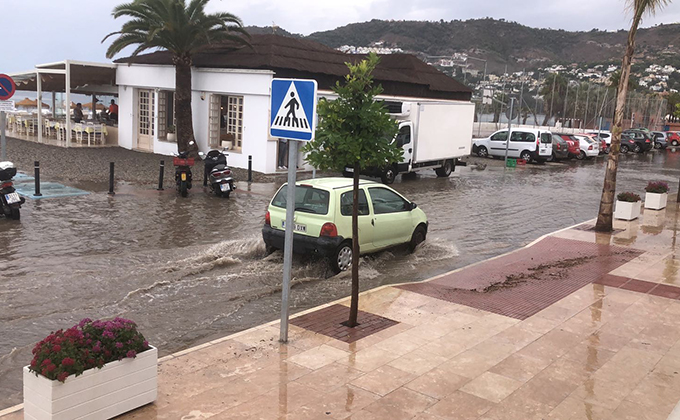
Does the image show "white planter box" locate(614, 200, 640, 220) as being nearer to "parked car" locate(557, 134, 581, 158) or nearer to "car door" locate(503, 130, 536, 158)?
"car door" locate(503, 130, 536, 158)

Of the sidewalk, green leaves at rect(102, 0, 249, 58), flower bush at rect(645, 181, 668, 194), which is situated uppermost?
green leaves at rect(102, 0, 249, 58)

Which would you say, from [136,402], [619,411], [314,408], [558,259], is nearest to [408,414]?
[314,408]

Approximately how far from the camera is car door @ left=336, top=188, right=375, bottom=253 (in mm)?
10938

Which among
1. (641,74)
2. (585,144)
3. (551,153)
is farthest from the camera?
(641,74)

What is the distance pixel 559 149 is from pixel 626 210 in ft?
67.4

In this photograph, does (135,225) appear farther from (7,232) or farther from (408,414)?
(408,414)

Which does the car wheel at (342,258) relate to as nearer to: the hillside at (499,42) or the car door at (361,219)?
the car door at (361,219)

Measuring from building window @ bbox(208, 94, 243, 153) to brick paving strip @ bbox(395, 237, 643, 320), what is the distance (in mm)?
14801

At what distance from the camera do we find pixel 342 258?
1100 centimetres

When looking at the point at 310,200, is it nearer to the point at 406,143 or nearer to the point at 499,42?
the point at 406,143

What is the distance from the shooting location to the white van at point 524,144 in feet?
115

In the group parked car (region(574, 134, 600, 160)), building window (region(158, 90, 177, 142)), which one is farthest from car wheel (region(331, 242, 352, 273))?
parked car (region(574, 134, 600, 160))

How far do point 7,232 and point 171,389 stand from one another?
8.54 m

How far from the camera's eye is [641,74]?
114312mm
